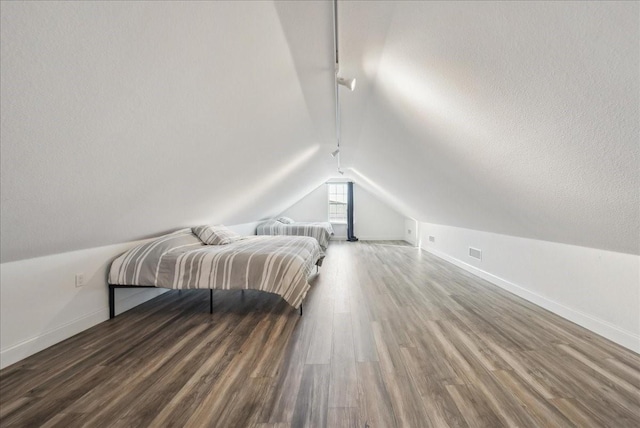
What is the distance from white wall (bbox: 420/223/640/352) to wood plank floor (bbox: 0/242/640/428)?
0.15 metres

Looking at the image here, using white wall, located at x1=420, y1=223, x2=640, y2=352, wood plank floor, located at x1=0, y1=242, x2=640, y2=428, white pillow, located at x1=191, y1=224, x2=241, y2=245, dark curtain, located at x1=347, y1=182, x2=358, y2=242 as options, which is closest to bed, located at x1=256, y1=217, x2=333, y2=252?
dark curtain, located at x1=347, y1=182, x2=358, y2=242

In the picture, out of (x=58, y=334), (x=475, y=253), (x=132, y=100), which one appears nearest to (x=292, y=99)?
(x=132, y=100)

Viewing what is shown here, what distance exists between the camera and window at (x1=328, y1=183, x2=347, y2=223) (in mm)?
9672

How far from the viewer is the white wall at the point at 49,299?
80.0 inches

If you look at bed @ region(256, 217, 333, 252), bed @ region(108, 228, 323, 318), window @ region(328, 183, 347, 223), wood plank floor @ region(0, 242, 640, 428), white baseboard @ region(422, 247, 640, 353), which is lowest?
wood plank floor @ region(0, 242, 640, 428)

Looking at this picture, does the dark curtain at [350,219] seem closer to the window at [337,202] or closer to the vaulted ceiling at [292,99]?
the window at [337,202]

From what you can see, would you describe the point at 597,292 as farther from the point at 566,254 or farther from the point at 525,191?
the point at 525,191

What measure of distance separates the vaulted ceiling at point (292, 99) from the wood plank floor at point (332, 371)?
0.88 metres

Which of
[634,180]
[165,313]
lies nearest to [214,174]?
[165,313]

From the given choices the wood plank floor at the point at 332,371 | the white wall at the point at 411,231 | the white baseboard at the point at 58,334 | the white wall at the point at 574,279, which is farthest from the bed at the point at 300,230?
the white baseboard at the point at 58,334

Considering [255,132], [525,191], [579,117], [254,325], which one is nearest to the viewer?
[579,117]

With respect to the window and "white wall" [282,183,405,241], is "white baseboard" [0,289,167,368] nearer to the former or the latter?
"white wall" [282,183,405,241]

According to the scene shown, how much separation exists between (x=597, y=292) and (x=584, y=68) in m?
2.19

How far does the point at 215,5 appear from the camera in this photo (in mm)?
1411
